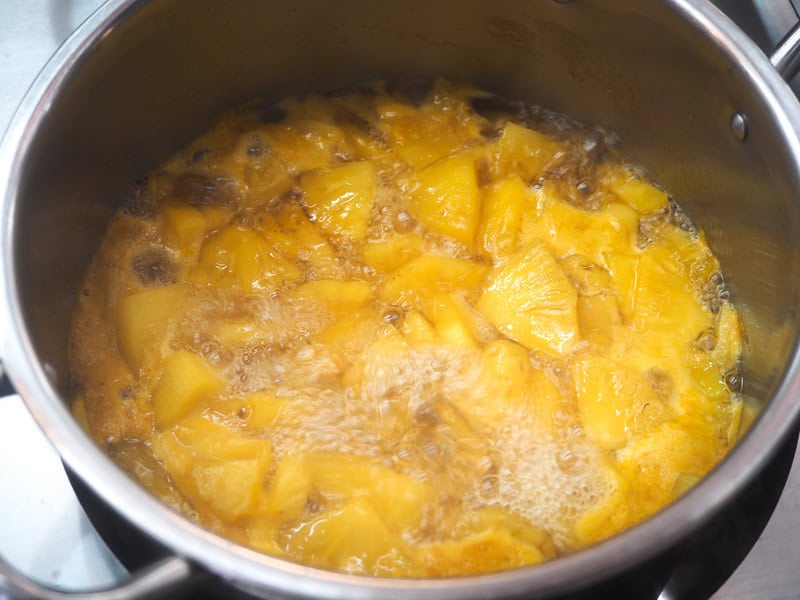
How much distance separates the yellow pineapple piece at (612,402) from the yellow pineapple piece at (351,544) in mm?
347

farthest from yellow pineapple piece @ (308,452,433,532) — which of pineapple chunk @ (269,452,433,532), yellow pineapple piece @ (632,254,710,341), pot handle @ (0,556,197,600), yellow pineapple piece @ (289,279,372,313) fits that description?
yellow pineapple piece @ (632,254,710,341)

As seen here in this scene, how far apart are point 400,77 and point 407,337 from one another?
54 cm

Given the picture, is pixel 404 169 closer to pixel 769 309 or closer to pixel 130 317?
pixel 130 317

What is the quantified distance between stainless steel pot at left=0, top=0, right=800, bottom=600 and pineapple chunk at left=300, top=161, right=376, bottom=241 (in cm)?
22

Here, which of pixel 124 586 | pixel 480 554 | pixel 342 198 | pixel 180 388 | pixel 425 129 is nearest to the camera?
pixel 124 586

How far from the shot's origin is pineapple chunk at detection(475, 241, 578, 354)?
4.19 ft

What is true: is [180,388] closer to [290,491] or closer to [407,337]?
[290,491]

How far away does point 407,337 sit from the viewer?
1.26 m

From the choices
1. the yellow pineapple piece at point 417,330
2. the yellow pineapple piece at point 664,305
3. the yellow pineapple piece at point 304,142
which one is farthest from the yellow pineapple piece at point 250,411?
the yellow pineapple piece at point 664,305

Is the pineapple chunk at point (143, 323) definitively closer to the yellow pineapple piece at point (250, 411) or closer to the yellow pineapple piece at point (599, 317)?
the yellow pineapple piece at point (250, 411)

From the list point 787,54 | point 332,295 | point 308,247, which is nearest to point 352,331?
point 332,295

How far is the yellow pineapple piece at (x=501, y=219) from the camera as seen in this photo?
137cm

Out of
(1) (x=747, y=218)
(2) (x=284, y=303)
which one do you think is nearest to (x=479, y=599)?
(2) (x=284, y=303)

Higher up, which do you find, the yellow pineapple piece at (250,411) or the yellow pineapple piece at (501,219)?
the yellow pineapple piece at (501,219)
